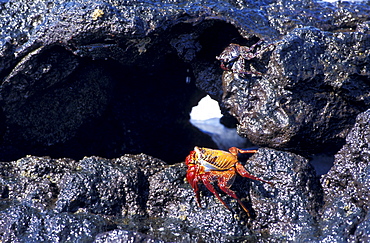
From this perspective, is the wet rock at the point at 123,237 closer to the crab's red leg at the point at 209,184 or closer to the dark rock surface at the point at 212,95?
the dark rock surface at the point at 212,95

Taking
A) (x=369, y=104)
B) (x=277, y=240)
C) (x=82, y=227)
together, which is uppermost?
(x=369, y=104)

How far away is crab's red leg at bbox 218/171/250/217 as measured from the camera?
10.8 ft

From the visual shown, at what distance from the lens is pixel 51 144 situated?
4414mm

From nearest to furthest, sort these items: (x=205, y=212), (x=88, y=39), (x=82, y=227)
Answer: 1. (x=82, y=227)
2. (x=205, y=212)
3. (x=88, y=39)

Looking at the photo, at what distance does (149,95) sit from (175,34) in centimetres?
133

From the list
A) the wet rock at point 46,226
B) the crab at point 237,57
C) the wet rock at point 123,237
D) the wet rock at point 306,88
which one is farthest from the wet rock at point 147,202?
the crab at point 237,57

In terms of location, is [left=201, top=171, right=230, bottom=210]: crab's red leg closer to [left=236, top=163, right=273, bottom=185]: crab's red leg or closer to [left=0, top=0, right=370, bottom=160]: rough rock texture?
[left=236, top=163, right=273, bottom=185]: crab's red leg

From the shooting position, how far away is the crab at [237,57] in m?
3.67

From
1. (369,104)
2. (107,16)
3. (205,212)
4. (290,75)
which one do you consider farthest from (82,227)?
(369,104)

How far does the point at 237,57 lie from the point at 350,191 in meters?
1.47

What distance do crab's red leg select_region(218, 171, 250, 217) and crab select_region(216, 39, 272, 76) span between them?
0.94m

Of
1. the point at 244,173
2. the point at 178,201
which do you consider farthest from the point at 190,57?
the point at 178,201

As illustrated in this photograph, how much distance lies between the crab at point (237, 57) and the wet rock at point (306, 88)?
28 mm

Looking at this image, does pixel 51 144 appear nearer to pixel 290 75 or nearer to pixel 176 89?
pixel 176 89
